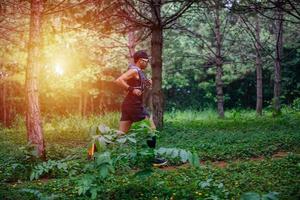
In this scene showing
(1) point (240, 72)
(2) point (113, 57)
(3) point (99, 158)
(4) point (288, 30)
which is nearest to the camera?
(3) point (99, 158)

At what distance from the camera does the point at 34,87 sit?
8242 mm

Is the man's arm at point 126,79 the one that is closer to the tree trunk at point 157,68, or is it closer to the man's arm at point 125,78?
the man's arm at point 125,78

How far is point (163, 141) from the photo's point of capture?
37.3ft

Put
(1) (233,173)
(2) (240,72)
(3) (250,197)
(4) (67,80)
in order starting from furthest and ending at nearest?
(2) (240,72) → (4) (67,80) → (1) (233,173) → (3) (250,197)

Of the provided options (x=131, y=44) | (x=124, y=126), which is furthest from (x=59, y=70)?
(x=124, y=126)

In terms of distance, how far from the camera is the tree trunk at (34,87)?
821cm

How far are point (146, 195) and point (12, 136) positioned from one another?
33.4ft

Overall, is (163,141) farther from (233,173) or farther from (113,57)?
(113,57)

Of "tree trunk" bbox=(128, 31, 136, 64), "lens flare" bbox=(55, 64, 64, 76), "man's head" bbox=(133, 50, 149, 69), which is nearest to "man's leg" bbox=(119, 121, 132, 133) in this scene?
"man's head" bbox=(133, 50, 149, 69)

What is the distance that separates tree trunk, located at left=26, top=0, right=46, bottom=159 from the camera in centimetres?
821

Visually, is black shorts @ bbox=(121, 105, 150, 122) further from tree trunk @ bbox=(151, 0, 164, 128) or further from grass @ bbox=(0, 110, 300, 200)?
tree trunk @ bbox=(151, 0, 164, 128)

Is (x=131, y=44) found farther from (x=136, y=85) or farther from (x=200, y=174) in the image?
(x=200, y=174)

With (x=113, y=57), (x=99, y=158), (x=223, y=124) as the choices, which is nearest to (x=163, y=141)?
(x=223, y=124)

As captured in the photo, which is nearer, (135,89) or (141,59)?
(135,89)
